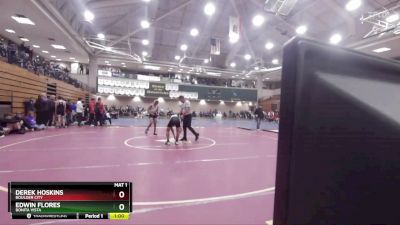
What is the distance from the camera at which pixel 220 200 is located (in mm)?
3361

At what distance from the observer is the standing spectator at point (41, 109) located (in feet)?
41.4

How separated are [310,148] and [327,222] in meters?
0.17

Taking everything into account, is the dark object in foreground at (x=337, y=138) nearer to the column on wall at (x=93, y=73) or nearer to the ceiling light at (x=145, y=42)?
the ceiling light at (x=145, y=42)

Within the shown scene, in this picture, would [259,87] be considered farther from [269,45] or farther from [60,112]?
[60,112]

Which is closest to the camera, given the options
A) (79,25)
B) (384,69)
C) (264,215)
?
(384,69)

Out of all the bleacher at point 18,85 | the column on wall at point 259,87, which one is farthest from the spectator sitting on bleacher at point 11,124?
the column on wall at point 259,87

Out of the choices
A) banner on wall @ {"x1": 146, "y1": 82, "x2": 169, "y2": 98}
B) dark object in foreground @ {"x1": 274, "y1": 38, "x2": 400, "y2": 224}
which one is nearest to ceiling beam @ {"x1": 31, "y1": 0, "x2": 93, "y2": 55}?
banner on wall @ {"x1": 146, "y1": 82, "x2": 169, "y2": 98}

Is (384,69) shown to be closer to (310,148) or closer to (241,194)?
(310,148)

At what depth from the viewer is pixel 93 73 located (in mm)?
28812

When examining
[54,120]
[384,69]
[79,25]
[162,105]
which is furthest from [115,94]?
[384,69]

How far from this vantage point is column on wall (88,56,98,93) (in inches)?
1099

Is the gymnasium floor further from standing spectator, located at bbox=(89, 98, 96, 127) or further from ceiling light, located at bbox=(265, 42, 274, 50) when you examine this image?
ceiling light, located at bbox=(265, 42, 274, 50)
